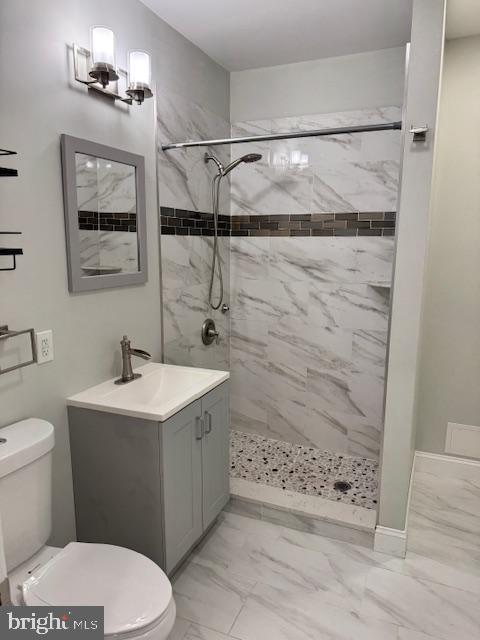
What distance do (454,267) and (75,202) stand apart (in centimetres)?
222

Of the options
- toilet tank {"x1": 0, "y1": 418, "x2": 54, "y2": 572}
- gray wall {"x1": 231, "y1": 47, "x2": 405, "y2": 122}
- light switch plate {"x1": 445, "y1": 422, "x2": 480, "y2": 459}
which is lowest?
light switch plate {"x1": 445, "y1": 422, "x2": 480, "y2": 459}

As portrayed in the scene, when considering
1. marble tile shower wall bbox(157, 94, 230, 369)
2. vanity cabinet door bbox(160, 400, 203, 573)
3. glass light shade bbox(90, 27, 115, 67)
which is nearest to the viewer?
glass light shade bbox(90, 27, 115, 67)

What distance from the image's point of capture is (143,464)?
1.80 metres

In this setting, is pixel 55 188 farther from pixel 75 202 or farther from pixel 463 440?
pixel 463 440

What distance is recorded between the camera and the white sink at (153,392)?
1.79 metres

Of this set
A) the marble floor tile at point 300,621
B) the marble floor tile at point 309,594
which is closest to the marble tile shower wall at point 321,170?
the marble floor tile at point 309,594

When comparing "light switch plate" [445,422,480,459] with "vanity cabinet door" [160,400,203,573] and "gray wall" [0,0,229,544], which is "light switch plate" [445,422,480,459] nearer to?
"vanity cabinet door" [160,400,203,573]

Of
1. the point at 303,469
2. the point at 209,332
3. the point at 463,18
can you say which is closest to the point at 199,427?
the point at 209,332

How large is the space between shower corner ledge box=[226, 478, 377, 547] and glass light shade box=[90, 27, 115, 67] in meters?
2.18

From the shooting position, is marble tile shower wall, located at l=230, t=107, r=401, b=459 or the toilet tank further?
marble tile shower wall, located at l=230, t=107, r=401, b=459

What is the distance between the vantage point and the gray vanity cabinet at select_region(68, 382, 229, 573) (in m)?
1.80

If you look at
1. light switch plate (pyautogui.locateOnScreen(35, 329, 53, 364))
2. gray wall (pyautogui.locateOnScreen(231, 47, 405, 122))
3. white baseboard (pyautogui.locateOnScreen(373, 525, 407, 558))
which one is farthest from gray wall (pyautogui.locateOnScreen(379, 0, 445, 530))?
light switch plate (pyautogui.locateOnScreen(35, 329, 53, 364))

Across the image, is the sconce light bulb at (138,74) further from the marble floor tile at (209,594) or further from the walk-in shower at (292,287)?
the marble floor tile at (209,594)

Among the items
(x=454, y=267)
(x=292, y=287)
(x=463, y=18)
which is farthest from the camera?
(x=292, y=287)
